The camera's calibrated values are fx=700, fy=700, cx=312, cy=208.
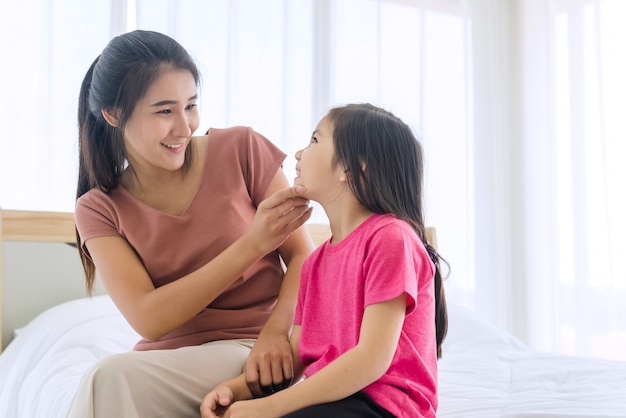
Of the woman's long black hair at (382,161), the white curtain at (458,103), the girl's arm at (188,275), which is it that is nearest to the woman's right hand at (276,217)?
the girl's arm at (188,275)

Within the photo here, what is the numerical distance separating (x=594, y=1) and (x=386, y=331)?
2.73 m

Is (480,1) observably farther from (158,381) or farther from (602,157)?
(158,381)

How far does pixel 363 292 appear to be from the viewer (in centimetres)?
114

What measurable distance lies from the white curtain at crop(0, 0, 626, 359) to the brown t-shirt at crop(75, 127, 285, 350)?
1038 mm

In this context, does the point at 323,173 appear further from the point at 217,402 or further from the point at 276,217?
the point at 217,402

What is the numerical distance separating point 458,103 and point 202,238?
2.35 metres

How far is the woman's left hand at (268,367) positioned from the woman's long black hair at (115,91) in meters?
0.47

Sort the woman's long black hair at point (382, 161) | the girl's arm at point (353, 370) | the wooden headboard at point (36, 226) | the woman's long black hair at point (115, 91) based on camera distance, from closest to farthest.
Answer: the girl's arm at point (353, 370), the woman's long black hair at point (382, 161), the woman's long black hair at point (115, 91), the wooden headboard at point (36, 226)

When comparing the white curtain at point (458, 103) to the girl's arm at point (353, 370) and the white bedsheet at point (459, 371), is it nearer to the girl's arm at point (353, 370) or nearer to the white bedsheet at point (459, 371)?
the white bedsheet at point (459, 371)

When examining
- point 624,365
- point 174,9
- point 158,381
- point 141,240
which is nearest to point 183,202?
point 141,240

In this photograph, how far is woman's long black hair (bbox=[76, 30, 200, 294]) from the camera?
138 centimetres

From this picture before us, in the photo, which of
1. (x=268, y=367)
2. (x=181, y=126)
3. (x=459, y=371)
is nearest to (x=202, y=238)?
(x=181, y=126)

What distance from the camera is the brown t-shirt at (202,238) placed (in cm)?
140

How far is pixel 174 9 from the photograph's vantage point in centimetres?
268
